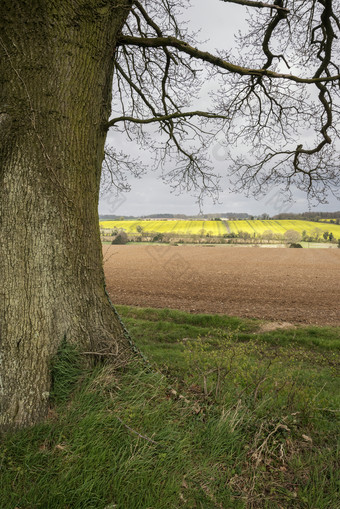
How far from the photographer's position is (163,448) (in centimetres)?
250

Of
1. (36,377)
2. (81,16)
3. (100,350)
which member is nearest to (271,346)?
(100,350)

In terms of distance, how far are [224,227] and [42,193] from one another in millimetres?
47112

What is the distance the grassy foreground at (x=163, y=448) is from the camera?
2.14 meters

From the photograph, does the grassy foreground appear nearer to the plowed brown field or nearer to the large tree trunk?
the large tree trunk

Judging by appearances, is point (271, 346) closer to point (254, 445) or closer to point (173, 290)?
point (254, 445)

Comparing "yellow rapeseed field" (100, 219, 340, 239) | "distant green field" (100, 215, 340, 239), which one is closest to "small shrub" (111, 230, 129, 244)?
"yellow rapeseed field" (100, 219, 340, 239)

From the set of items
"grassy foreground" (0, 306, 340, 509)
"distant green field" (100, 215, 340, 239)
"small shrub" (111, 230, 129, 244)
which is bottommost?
"grassy foreground" (0, 306, 340, 509)

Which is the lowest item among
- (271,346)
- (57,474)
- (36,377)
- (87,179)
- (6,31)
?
(271,346)

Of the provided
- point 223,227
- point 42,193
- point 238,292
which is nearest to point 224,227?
point 223,227

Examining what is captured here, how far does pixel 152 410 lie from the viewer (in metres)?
2.81

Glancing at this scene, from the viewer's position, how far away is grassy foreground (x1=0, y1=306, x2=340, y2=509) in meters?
2.14

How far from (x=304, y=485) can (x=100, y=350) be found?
2209 millimetres

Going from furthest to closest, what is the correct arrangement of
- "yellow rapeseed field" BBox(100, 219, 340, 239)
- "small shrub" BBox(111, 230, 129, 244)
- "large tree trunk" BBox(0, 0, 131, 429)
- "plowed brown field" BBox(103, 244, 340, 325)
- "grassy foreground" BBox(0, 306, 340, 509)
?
"yellow rapeseed field" BBox(100, 219, 340, 239)
"small shrub" BBox(111, 230, 129, 244)
"plowed brown field" BBox(103, 244, 340, 325)
"large tree trunk" BBox(0, 0, 131, 429)
"grassy foreground" BBox(0, 306, 340, 509)

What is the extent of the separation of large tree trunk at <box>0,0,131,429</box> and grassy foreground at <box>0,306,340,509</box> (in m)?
0.27
